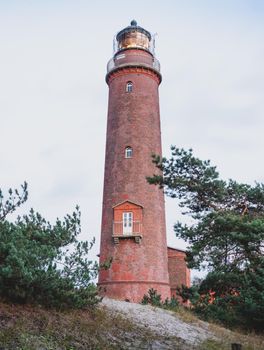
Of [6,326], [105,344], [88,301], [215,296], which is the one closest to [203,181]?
[215,296]

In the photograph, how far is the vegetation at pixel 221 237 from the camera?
13.0 m

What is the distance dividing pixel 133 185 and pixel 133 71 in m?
6.37

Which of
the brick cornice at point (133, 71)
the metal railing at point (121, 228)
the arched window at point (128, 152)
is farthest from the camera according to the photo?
the brick cornice at point (133, 71)

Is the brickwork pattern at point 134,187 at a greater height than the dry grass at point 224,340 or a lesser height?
greater

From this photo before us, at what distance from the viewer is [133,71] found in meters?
22.6

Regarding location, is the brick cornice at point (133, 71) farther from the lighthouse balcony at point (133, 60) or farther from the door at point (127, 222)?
the door at point (127, 222)

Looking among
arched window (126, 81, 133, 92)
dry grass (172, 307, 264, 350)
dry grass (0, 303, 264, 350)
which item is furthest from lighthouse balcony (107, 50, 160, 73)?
dry grass (0, 303, 264, 350)

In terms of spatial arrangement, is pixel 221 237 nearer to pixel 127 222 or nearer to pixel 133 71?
pixel 127 222

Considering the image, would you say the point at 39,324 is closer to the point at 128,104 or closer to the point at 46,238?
the point at 46,238

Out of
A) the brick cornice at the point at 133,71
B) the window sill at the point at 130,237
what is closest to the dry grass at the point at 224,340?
the window sill at the point at 130,237

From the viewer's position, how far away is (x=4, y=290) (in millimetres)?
7297

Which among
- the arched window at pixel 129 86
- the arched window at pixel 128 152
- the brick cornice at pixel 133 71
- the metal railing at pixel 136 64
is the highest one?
the metal railing at pixel 136 64

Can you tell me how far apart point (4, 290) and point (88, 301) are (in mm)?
1906

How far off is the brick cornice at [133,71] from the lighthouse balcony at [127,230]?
8177mm
